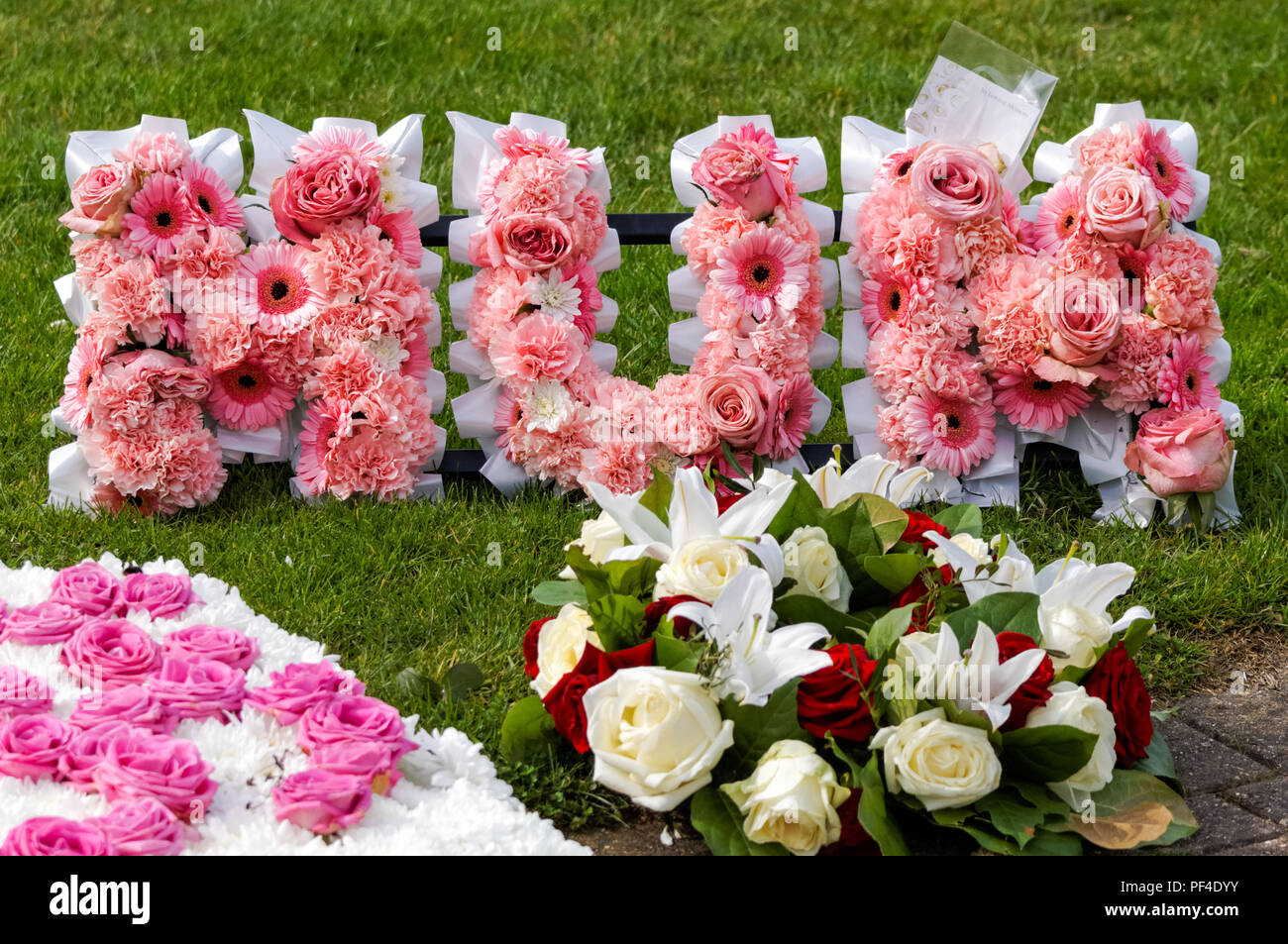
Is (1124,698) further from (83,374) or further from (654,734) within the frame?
(83,374)

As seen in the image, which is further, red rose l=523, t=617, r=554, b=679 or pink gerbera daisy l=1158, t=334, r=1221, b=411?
pink gerbera daisy l=1158, t=334, r=1221, b=411

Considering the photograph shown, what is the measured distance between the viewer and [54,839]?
1.87 meters

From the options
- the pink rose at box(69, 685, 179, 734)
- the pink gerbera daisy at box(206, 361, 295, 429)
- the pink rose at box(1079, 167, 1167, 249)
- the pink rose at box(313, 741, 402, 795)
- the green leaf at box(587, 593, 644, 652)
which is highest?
the pink rose at box(1079, 167, 1167, 249)

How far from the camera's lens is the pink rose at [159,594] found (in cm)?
262

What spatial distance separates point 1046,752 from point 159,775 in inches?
51.3

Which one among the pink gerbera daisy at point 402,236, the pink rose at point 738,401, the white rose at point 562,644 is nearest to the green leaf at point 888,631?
the white rose at point 562,644

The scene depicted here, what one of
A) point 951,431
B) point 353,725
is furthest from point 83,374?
point 951,431

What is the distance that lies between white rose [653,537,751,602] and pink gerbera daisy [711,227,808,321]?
1076 mm

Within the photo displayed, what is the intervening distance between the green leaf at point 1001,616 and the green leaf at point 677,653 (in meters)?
0.42

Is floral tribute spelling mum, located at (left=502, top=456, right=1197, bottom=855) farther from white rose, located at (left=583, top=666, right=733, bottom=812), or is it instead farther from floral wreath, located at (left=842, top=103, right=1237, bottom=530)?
floral wreath, located at (left=842, top=103, right=1237, bottom=530)

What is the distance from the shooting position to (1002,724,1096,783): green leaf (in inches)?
81.0

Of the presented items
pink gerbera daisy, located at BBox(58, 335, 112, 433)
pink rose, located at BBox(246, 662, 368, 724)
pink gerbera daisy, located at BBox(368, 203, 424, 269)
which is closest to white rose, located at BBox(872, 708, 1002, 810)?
pink rose, located at BBox(246, 662, 368, 724)

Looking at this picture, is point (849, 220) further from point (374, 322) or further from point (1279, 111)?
point (1279, 111)

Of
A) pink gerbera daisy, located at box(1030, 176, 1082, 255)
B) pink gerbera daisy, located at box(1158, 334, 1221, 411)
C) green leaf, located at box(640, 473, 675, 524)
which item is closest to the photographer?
green leaf, located at box(640, 473, 675, 524)
